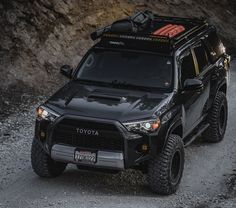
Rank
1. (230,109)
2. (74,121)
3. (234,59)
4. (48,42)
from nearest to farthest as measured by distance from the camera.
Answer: (74,121)
(230,109)
(48,42)
(234,59)

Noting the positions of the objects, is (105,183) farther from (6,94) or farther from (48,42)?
(48,42)

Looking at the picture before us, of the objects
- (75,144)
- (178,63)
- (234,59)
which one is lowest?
(234,59)

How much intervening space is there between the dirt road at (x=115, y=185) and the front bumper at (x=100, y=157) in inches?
21.7

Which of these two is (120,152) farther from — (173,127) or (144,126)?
(173,127)

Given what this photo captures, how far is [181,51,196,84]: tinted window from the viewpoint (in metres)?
10.6

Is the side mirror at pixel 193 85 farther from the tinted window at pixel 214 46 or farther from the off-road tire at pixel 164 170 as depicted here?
the tinted window at pixel 214 46

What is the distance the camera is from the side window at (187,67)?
34.6ft

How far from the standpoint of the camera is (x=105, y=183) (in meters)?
10.2

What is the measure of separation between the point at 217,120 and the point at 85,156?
346 cm

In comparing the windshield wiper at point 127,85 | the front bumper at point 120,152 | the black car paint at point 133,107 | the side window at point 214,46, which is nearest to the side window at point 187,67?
the black car paint at point 133,107

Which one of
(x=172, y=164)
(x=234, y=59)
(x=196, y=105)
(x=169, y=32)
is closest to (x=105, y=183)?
(x=172, y=164)

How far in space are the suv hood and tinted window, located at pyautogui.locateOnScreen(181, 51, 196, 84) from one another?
0.75 metres

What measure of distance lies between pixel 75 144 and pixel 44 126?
535 mm

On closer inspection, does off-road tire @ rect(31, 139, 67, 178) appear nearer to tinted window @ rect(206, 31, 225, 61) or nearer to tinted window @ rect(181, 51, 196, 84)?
tinted window @ rect(181, 51, 196, 84)
